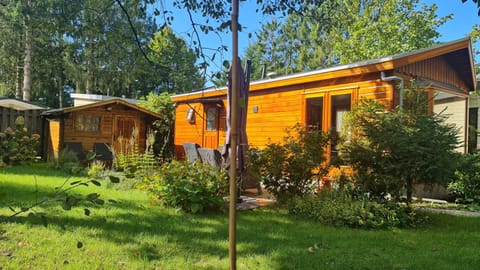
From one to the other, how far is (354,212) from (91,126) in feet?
33.8

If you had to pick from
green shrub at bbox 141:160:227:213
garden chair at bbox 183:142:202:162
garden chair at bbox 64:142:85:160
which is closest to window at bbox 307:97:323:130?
garden chair at bbox 183:142:202:162

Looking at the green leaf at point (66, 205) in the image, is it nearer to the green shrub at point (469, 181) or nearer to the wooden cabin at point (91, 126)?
the green shrub at point (469, 181)

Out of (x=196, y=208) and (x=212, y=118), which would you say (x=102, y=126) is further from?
(x=196, y=208)

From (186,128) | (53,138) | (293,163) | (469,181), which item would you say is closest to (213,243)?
(293,163)

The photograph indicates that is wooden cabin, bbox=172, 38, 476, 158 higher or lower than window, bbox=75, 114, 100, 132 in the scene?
higher

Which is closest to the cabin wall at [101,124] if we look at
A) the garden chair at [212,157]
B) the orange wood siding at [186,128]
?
the orange wood siding at [186,128]

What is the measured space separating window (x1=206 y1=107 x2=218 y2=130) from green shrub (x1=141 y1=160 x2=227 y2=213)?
19.2ft

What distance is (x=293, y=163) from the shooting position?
505cm

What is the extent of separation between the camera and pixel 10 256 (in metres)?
2.78

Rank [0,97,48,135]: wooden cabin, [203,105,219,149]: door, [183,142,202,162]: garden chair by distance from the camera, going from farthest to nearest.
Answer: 1. [203,105,219,149]: door
2. [0,97,48,135]: wooden cabin
3. [183,142,202,162]: garden chair

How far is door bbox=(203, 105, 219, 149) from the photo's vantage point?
34.6 feet

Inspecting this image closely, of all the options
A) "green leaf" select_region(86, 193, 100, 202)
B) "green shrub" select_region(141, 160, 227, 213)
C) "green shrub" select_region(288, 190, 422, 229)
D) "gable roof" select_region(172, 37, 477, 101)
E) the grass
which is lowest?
the grass

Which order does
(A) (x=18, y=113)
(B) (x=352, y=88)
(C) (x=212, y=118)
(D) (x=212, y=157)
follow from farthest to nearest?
(A) (x=18, y=113) → (C) (x=212, y=118) → (B) (x=352, y=88) → (D) (x=212, y=157)

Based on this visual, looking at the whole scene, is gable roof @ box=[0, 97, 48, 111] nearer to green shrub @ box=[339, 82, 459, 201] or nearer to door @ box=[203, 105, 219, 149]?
door @ box=[203, 105, 219, 149]
